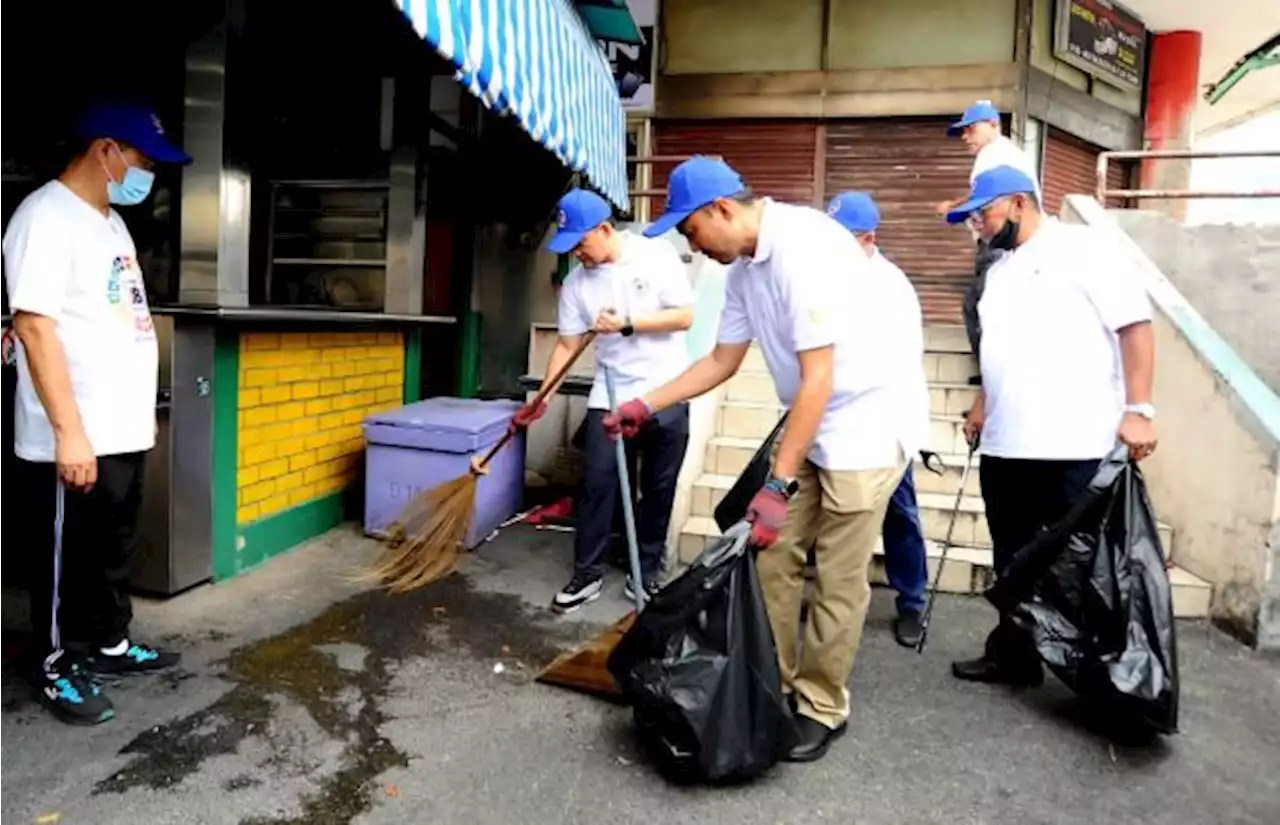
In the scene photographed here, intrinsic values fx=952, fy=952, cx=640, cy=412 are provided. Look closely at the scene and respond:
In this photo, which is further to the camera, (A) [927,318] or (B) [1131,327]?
(A) [927,318]

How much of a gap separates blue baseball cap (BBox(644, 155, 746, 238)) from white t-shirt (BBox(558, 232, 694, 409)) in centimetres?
145

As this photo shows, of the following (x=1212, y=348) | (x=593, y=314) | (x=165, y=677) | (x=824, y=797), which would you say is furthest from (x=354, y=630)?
(x=1212, y=348)

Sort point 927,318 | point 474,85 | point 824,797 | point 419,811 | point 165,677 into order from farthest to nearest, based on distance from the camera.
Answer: point 927,318 → point 165,677 → point 474,85 → point 824,797 → point 419,811

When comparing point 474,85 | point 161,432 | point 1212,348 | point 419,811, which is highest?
point 474,85

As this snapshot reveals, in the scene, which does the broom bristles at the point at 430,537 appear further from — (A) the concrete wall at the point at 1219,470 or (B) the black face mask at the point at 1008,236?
(A) the concrete wall at the point at 1219,470

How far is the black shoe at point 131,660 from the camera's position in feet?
10.0

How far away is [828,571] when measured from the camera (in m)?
2.79

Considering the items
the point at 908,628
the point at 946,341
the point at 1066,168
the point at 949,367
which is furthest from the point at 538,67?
the point at 1066,168

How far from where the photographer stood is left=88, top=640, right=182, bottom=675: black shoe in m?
3.06

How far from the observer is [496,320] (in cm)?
748

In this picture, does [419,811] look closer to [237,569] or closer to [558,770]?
[558,770]

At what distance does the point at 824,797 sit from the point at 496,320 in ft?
17.9

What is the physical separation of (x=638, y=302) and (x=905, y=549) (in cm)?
151

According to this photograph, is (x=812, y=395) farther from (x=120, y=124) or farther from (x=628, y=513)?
(x=120, y=124)
